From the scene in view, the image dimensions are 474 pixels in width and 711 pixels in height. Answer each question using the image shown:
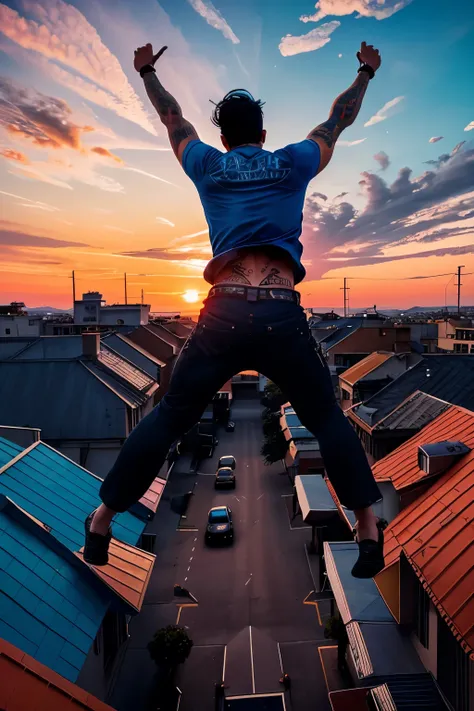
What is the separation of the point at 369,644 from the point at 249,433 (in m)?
45.1

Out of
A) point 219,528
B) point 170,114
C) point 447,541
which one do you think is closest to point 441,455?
point 447,541

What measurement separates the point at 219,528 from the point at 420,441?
1685cm

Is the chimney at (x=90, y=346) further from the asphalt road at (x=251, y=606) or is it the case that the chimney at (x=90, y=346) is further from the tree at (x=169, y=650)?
the tree at (x=169, y=650)

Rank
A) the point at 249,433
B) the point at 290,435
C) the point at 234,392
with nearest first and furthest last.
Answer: the point at 290,435 < the point at 249,433 < the point at 234,392

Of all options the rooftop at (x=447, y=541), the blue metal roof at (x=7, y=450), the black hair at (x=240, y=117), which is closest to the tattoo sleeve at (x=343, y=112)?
the black hair at (x=240, y=117)

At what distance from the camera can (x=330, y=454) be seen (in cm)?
401

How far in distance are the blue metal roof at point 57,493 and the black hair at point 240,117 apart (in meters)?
11.3

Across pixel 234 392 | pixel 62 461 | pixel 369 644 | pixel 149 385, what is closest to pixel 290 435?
pixel 149 385

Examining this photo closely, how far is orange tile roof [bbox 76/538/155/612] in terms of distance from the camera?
11973 millimetres

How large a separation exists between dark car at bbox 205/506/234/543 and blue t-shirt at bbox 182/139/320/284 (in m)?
27.1

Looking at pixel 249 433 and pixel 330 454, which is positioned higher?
pixel 330 454

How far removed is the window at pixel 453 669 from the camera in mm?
8940

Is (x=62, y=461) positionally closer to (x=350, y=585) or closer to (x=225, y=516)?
(x=350, y=585)

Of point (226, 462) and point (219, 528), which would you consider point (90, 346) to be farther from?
point (226, 462)
